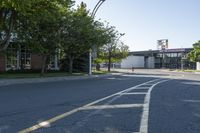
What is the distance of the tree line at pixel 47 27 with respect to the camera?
30.6 meters

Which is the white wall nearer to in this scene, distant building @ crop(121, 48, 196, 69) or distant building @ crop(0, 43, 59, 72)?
distant building @ crop(121, 48, 196, 69)

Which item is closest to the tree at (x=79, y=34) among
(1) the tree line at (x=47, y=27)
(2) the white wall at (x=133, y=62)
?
(1) the tree line at (x=47, y=27)

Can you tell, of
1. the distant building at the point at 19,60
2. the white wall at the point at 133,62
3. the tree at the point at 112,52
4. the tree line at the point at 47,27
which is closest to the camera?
the tree line at the point at 47,27

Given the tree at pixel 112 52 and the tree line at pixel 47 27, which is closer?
the tree line at pixel 47 27

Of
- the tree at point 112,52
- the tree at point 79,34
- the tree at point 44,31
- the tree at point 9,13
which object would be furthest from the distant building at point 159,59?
the tree at point 9,13

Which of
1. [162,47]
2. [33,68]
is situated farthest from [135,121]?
[162,47]

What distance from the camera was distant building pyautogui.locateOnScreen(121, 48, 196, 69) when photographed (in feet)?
377

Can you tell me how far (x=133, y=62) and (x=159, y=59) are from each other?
8668 millimetres

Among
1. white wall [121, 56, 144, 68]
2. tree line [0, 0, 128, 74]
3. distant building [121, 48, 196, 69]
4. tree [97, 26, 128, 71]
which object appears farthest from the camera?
white wall [121, 56, 144, 68]

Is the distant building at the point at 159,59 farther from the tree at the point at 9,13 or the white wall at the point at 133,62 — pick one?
the tree at the point at 9,13

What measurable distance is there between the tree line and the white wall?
73.0 meters

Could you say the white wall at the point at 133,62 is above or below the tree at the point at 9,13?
below

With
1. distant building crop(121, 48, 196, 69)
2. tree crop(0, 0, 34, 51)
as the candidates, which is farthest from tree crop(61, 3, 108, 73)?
distant building crop(121, 48, 196, 69)

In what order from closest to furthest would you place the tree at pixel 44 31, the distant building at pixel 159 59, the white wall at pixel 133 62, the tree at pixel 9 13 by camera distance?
the tree at pixel 9 13 → the tree at pixel 44 31 → the distant building at pixel 159 59 → the white wall at pixel 133 62
